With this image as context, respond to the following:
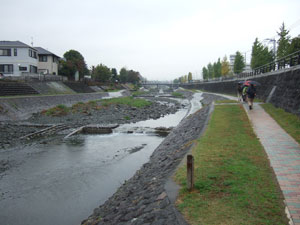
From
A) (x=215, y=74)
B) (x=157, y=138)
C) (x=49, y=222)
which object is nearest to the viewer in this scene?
(x=49, y=222)

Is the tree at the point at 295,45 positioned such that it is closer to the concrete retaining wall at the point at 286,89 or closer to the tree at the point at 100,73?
the concrete retaining wall at the point at 286,89

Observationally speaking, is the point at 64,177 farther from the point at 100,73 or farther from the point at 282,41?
the point at 100,73

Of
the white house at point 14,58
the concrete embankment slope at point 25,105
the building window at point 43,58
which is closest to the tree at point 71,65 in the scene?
the building window at point 43,58

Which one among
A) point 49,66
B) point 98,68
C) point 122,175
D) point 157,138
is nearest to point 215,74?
point 98,68

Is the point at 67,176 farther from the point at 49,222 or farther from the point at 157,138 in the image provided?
the point at 157,138

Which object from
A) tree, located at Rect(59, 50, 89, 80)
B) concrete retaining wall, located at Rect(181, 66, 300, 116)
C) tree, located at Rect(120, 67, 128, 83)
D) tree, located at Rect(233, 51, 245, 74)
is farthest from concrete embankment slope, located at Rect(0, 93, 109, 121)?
tree, located at Rect(120, 67, 128, 83)

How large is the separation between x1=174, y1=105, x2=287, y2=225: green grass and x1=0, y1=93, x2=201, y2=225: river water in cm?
466

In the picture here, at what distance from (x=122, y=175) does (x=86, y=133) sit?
1187 centimetres

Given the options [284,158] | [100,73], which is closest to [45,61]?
[100,73]

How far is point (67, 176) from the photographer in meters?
12.3

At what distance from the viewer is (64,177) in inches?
480

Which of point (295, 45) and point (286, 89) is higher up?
point (295, 45)

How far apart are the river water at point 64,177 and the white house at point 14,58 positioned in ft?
110

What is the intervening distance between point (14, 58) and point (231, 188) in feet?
163
